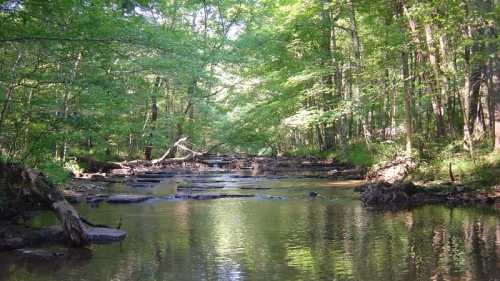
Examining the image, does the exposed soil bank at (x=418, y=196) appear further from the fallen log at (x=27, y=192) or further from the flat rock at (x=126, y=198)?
the fallen log at (x=27, y=192)

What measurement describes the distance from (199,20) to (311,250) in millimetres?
35111

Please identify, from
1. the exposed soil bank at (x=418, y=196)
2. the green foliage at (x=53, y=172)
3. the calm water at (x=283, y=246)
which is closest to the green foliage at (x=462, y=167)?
the exposed soil bank at (x=418, y=196)

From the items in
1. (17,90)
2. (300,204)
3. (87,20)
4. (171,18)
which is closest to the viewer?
(87,20)

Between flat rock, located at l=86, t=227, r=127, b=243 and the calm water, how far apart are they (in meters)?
0.19

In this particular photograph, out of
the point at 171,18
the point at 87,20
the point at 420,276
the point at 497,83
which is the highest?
the point at 171,18

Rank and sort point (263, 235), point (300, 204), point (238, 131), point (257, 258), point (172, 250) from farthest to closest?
point (238, 131) < point (300, 204) < point (263, 235) < point (172, 250) < point (257, 258)

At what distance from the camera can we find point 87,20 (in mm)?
12359

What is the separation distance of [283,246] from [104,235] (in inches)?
137

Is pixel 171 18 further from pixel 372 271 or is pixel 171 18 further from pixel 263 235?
pixel 372 271

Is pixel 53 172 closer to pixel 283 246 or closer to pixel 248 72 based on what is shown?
pixel 283 246

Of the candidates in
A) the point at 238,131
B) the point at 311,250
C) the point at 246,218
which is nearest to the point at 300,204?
the point at 246,218

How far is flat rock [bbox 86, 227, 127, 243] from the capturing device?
33.1 feet

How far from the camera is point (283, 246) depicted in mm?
9586

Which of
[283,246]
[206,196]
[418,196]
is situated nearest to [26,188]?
[283,246]
